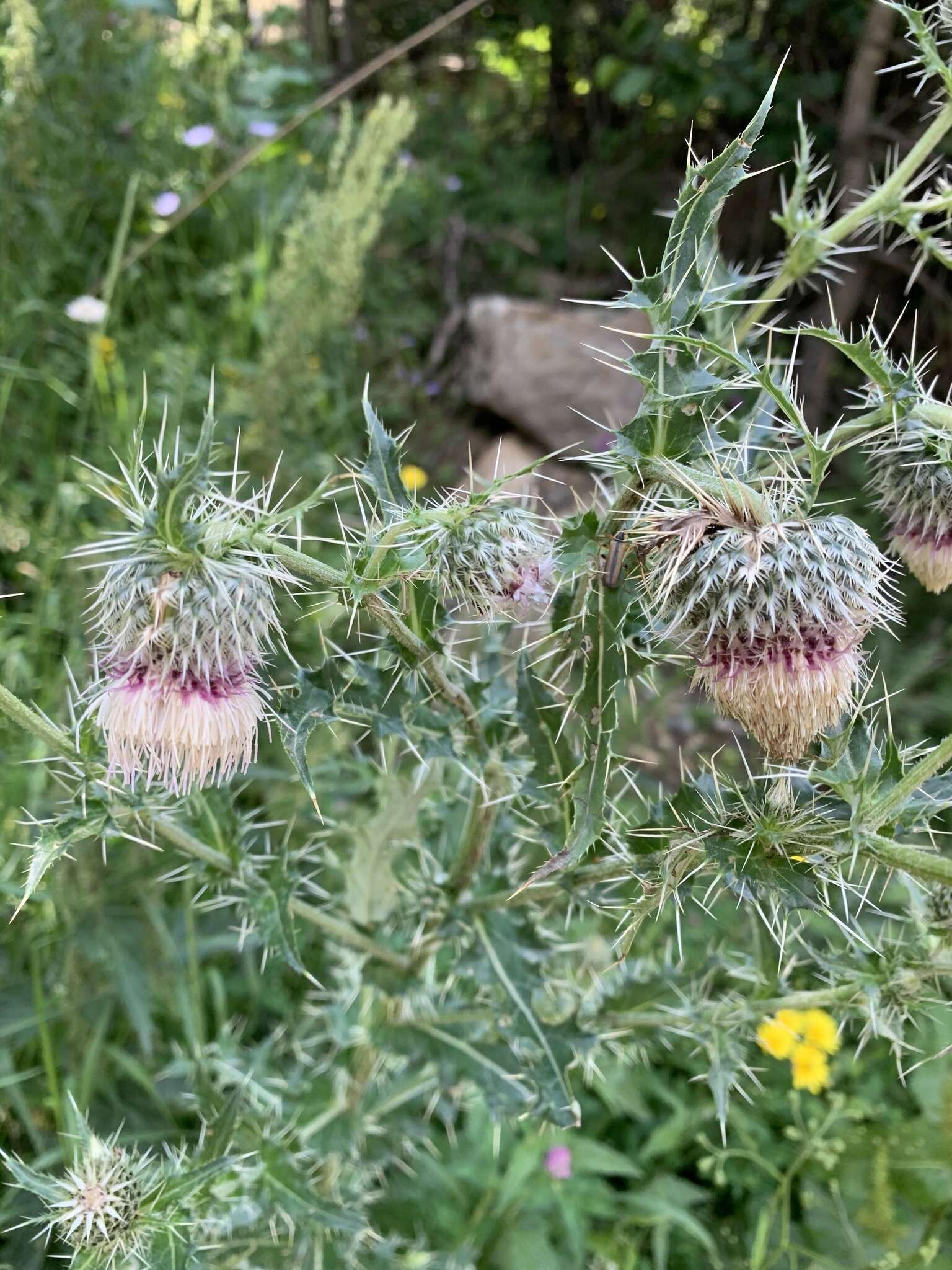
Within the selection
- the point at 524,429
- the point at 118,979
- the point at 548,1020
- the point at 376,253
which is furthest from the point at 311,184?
the point at 548,1020

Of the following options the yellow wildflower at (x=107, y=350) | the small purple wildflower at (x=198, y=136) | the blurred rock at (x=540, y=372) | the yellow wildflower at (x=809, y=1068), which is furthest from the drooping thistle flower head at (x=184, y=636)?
the blurred rock at (x=540, y=372)

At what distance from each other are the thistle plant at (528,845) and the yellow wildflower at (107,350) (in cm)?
87

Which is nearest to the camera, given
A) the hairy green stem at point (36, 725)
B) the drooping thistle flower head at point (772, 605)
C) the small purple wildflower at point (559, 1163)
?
the drooping thistle flower head at point (772, 605)

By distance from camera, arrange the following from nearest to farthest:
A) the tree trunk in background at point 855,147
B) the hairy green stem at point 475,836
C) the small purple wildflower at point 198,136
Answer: the hairy green stem at point 475,836
the small purple wildflower at point 198,136
the tree trunk in background at point 855,147

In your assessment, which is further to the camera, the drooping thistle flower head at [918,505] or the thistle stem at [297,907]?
the thistle stem at [297,907]

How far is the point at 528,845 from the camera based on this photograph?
7.88ft

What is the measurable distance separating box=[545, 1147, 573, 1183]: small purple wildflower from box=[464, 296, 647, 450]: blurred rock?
350 cm

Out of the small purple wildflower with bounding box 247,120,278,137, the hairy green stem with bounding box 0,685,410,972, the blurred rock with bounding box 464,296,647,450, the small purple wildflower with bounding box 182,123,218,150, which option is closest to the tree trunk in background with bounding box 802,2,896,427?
the blurred rock with bounding box 464,296,647,450

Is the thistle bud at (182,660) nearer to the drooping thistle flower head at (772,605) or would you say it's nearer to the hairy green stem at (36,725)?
the hairy green stem at (36,725)

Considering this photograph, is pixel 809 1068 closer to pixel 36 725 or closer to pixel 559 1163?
pixel 559 1163

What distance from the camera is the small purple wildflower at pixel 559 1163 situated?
6.53ft

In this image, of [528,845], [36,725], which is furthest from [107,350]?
[36,725]

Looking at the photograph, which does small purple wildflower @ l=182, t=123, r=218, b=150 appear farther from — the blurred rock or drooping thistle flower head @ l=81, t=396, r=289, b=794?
drooping thistle flower head @ l=81, t=396, r=289, b=794

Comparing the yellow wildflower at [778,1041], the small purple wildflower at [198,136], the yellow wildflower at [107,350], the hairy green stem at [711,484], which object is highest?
the hairy green stem at [711,484]
